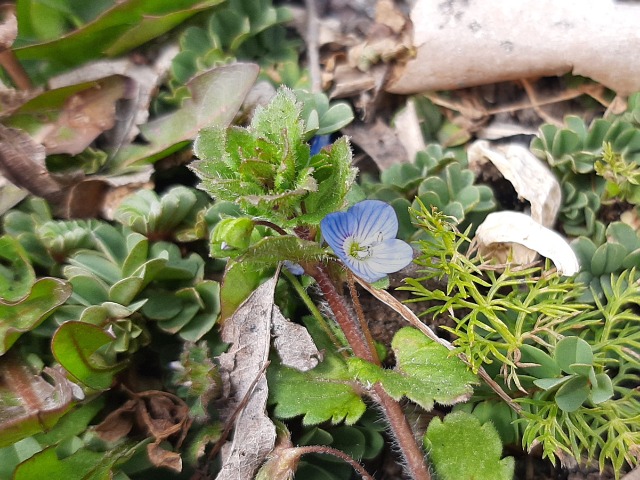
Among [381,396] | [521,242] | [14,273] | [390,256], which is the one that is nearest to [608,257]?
[521,242]

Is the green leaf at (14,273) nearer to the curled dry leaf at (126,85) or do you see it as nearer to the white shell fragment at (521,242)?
the curled dry leaf at (126,85)

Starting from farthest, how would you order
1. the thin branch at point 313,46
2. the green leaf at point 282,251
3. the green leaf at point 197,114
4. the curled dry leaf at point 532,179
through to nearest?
the thin branch at point 313,46
the green leaf at point 197,114
the curled dry leaf at point 532,179
the green leaf at point 282,251

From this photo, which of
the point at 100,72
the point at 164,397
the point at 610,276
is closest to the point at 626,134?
the point at 610,276

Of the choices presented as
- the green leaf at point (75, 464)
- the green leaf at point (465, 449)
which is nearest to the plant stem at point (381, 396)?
the green leaf at point (465, 449)

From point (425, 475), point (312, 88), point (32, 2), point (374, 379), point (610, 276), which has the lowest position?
point (425, 475)

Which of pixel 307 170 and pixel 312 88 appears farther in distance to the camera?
pixel 312 88

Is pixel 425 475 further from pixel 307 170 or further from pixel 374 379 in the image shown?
pixel 307 170

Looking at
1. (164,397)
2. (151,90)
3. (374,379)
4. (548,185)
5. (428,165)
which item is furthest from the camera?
(151,90)
